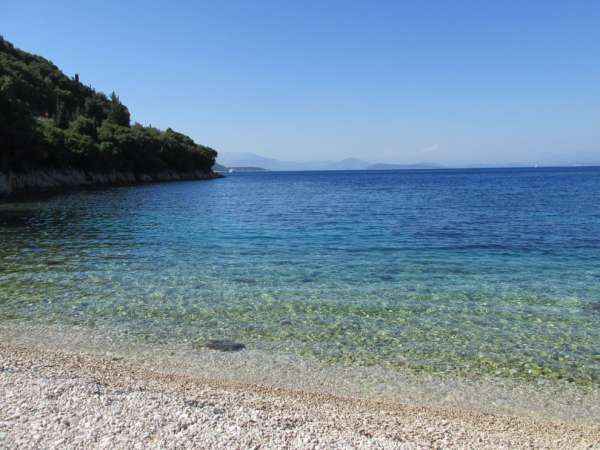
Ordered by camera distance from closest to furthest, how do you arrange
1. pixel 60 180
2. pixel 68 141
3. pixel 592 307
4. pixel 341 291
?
pixel 592 307, pixel 341 291, pixel 60 180, pixel 68 141

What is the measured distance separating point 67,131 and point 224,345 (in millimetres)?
78444

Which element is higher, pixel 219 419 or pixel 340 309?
pixel 219 419

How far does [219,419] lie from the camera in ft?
18.7

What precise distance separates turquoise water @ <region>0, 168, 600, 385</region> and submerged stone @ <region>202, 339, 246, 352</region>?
226 mm

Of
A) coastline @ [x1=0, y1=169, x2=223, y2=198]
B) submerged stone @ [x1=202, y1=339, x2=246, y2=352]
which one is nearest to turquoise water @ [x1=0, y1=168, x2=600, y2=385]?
submerged stone @ [x1=202, y1=339, x2=246, y2=352]

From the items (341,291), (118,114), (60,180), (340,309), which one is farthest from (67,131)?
(340,309)

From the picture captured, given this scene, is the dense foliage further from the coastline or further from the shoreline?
the shoreline

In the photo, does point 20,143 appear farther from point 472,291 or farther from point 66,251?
point 472,291


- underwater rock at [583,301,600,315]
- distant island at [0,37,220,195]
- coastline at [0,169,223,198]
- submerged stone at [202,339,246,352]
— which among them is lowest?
underwater rock at [583,301,600,315]

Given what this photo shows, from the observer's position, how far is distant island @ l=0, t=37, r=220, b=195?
5312 centimetres

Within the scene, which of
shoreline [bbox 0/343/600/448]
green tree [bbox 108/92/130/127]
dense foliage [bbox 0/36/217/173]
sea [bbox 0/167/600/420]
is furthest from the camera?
green tree [bbox 108/92/130/127]

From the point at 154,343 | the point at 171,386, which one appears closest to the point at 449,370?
the point at 171,386

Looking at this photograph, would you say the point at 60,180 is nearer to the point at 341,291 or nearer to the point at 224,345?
the point at 341,291

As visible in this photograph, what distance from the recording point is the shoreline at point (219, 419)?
17.2 ft
